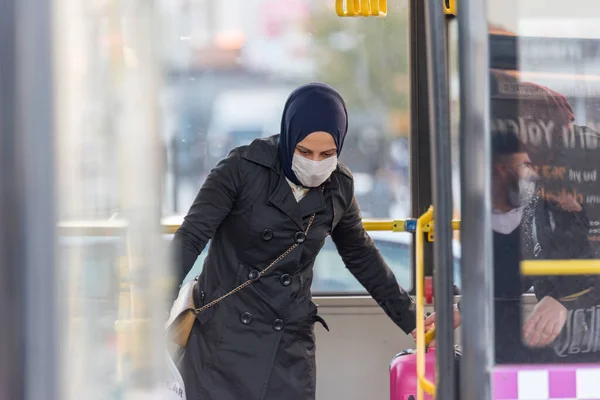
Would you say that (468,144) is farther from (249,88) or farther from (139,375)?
(249,88)

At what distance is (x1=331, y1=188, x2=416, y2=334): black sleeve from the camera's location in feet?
10.8

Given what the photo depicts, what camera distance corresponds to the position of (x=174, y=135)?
4129mm

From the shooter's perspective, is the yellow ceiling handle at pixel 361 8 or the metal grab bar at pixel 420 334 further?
the yellow ceiling handle at pixel 361 8

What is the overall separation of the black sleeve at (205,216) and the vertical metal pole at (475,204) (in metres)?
1.43

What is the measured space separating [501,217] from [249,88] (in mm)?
2519

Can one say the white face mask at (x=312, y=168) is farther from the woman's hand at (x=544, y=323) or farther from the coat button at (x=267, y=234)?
the woman's hand at (x=544, y=323)

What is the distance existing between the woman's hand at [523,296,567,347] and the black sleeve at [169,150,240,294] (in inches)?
58.5

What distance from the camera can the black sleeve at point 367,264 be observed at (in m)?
3.28

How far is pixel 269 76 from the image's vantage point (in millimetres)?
4055

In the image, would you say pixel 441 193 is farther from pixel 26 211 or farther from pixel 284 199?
pixel 284 199

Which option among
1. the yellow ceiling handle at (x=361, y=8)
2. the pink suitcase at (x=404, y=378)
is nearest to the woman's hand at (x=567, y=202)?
the pink suitcase at (x=404, y=378)

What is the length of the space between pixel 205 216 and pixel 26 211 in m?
1.78

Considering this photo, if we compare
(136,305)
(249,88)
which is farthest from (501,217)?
(249,88)

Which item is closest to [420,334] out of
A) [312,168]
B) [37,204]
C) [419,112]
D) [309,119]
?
[312,168]
